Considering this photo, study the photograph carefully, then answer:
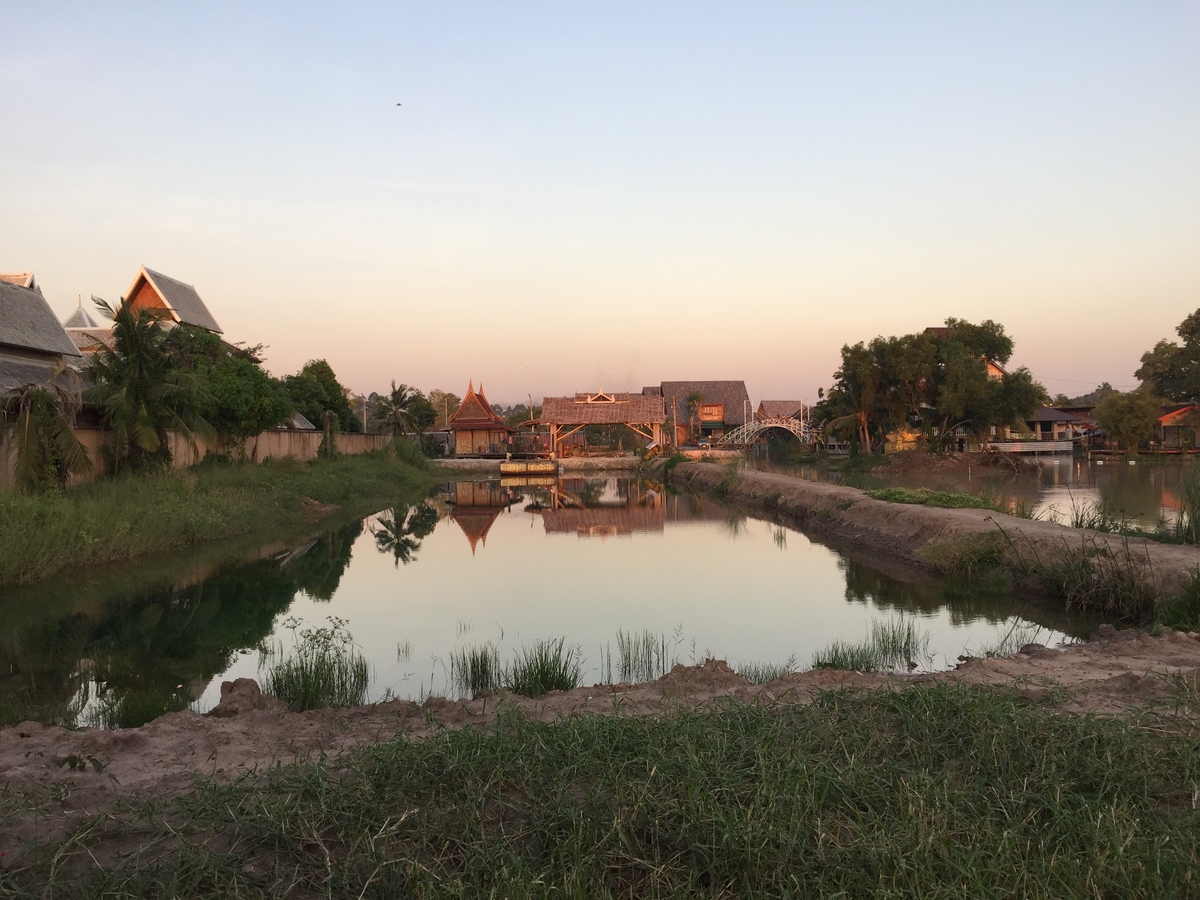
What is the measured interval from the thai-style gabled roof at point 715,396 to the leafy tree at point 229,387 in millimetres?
46441

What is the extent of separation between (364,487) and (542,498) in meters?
6.62

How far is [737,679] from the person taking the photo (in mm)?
6523

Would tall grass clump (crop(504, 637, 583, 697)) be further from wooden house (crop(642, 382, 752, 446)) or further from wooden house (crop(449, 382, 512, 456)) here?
wooden house (crop(642, 382, 752, 446))

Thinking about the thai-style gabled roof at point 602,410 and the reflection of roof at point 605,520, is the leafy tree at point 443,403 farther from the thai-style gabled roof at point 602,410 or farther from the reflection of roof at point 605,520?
the reflection of roof at point 605,520

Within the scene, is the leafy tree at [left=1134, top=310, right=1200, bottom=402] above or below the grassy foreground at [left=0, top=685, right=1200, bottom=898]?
above

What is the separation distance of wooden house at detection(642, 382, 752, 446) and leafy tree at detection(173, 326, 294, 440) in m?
46.1

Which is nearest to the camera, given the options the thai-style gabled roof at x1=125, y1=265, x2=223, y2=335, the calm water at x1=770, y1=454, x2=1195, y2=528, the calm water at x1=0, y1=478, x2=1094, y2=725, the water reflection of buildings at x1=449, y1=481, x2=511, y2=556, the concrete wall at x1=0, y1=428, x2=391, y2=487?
the calm water at x1=0, y1=478, x2=1094, y2=725

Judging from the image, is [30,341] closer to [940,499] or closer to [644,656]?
[644,656]

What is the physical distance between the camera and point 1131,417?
150 ft

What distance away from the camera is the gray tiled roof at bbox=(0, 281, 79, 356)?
1955 centimetres

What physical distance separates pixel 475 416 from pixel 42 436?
40.3 metres


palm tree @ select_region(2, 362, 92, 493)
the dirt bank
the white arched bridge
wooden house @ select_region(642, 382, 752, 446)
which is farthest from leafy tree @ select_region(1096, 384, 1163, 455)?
palm tree @ select_region(2, 362, 92, 493)

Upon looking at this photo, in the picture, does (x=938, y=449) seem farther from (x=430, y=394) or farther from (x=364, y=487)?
(x=430, y=394)

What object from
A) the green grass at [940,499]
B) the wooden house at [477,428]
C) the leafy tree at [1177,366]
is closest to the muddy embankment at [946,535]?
the green grass at [940,499]
